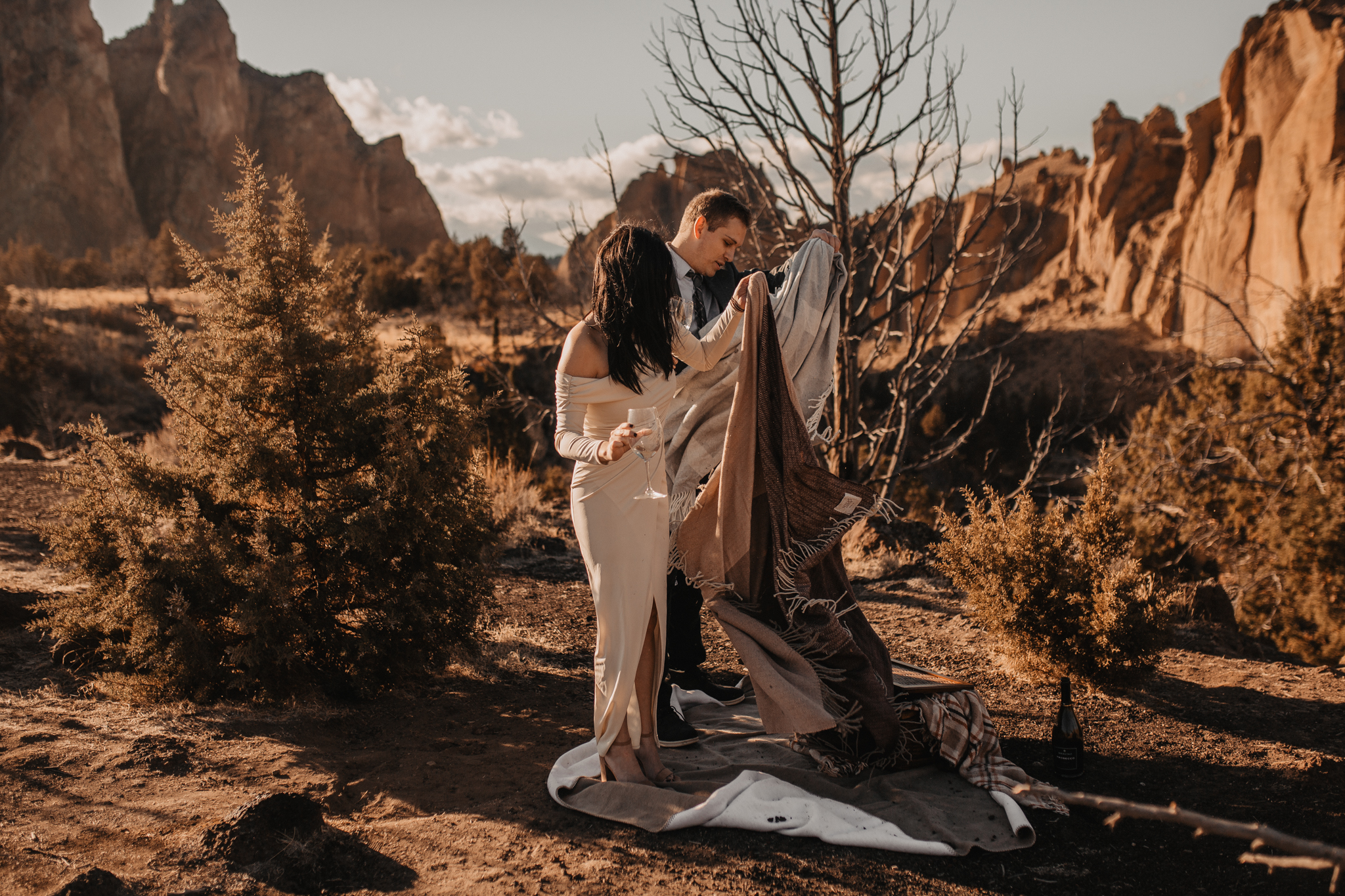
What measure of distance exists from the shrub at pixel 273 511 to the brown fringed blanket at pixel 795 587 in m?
1.57

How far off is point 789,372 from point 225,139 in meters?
66.1

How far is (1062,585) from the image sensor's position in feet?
14.1

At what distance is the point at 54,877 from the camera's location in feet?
7.42

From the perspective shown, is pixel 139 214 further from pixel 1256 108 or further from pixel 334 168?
pixel 1256 108

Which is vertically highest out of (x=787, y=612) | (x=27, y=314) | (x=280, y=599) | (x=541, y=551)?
(x=27, y=314)

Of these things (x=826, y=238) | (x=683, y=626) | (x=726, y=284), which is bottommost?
(x=683, y=626)

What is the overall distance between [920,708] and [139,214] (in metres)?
61.5

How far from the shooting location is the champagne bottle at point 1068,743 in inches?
129

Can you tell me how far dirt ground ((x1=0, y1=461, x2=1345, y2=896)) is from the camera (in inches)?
97.7

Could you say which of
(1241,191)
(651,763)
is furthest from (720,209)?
(1241,191)

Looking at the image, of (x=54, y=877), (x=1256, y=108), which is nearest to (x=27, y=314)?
(x=54, y=877)

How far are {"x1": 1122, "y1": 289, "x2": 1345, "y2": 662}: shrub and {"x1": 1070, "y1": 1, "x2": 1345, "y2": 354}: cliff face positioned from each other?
1255 cm

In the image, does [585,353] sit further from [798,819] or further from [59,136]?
[59,136]

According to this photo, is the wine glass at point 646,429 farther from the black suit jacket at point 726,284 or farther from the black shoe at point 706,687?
the black shoe at point 706,687
